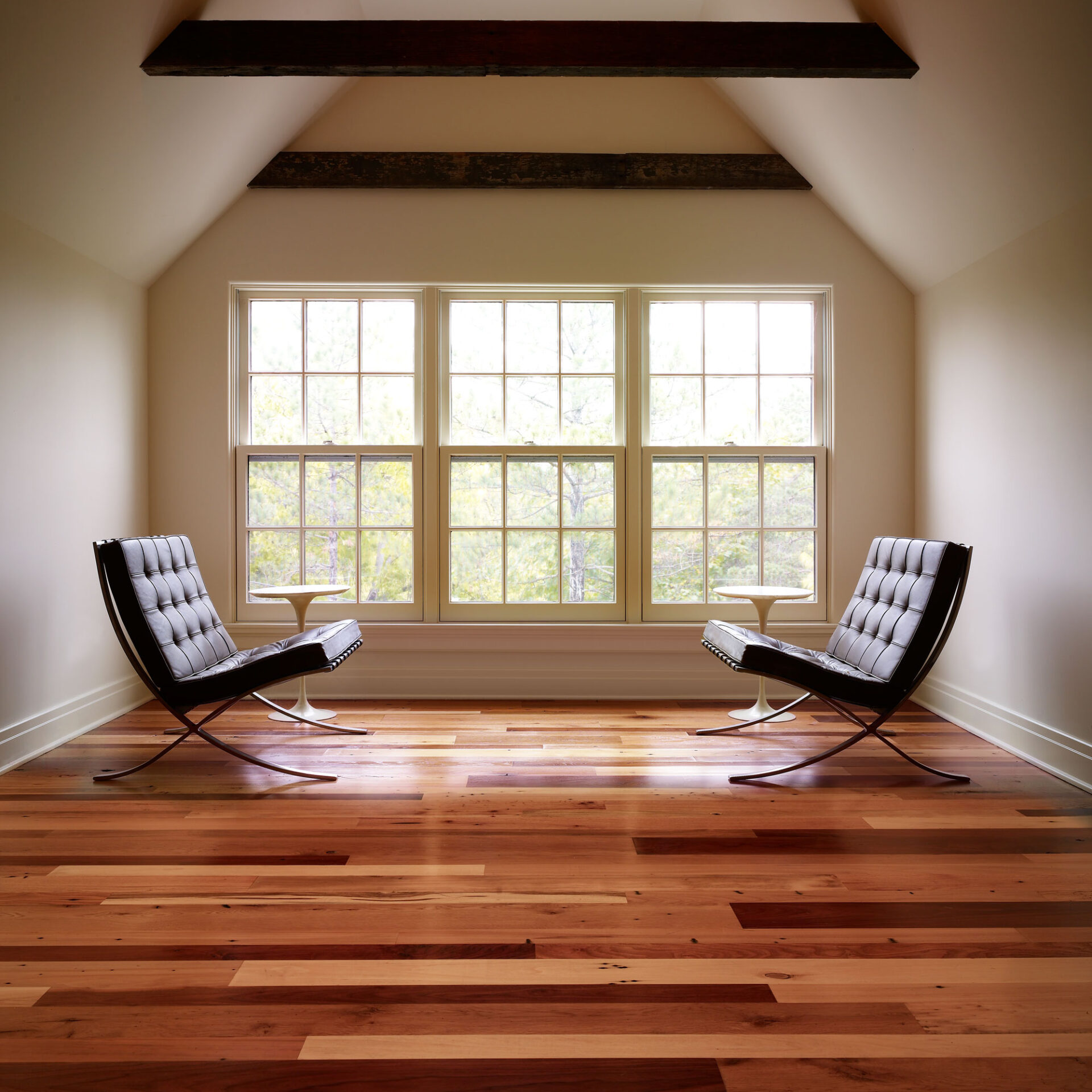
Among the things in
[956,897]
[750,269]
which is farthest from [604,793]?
[750,269]

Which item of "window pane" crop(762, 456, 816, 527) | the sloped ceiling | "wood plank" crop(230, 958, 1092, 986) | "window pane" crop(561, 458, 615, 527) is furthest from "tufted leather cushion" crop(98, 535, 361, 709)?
the sloped ceiling

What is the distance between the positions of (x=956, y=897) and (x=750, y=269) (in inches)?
136

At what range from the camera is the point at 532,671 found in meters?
4.39

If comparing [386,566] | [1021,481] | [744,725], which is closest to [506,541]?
[386,566]

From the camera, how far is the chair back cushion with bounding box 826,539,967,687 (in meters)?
2.84

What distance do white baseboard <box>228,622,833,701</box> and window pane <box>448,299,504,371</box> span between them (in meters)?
1.55

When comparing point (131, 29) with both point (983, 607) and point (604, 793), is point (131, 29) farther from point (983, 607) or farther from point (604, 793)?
point (983, 607)

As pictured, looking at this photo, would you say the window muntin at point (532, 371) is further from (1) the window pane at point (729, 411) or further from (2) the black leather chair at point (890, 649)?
(2) the black leather chair at point (890, 649)

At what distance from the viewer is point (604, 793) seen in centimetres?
284

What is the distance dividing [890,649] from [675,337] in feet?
7.65

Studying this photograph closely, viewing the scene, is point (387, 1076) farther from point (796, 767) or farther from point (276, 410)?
point (276, 410)

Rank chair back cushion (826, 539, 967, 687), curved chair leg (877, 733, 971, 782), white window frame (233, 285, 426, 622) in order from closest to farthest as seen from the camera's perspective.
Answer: chair back cushion (826, 539, 967, 687), curved chair leg (877, 733, 971, 782), white window frame (233, 285, 426, 622)

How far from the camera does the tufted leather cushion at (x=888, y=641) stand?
2846 mm

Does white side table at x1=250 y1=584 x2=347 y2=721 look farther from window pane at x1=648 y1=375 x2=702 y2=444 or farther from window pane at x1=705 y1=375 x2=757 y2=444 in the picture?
window pane at x1=705 y1=375 x2=757 y2=444
